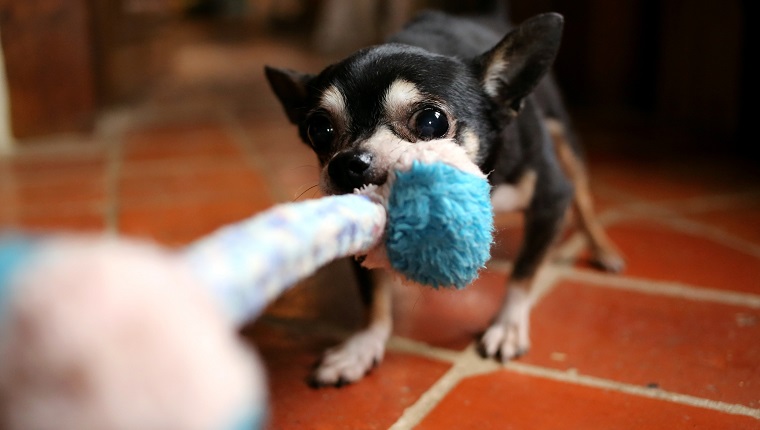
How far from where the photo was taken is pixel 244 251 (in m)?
0.52

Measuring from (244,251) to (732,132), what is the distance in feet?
8.73

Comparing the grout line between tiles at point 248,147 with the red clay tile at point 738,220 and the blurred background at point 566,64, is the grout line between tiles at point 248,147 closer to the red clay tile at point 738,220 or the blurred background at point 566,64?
the blurred background at point 566,64

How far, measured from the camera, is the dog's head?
41.2 inches

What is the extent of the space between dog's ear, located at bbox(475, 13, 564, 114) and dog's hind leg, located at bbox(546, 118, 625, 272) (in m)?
0.46

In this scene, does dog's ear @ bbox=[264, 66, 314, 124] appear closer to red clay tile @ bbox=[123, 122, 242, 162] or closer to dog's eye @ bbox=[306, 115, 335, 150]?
dog's eye @ bbox=[306, 115, 335, 150]

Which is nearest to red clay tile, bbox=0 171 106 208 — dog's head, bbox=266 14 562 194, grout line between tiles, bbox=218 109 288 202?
grout line between tiles, bbox=218 109 288 202

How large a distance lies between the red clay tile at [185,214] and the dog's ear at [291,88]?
0.62 metres

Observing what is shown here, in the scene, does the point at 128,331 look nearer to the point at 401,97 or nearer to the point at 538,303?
the point at 401,97

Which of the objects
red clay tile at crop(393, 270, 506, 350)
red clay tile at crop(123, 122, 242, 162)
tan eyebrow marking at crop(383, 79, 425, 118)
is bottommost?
red clay tile at crop(123, 122, 242, 162)

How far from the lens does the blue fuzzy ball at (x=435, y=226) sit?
78 centimetres

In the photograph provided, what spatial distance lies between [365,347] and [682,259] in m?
0.88

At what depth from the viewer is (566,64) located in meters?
3.49

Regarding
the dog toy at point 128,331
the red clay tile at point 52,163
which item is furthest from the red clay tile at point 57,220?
the dog toy at point 128,331

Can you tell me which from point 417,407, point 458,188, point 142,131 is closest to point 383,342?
point 417,407
